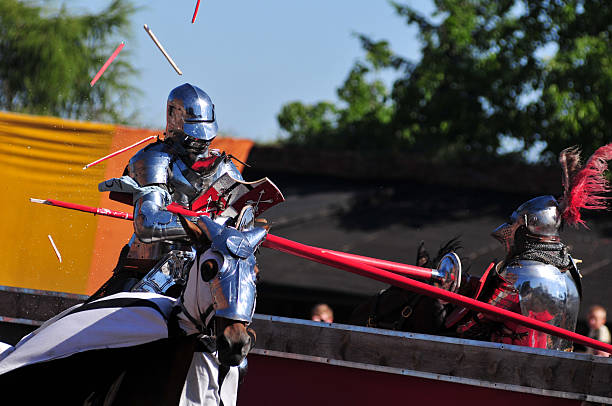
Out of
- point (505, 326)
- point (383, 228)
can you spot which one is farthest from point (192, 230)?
point (383, 228)

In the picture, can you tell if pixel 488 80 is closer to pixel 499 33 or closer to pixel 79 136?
pixel 499 33

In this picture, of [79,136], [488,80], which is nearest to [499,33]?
[488,80]

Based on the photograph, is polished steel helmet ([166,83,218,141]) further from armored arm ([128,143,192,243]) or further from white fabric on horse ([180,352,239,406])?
white fabric on horse ([180,352,239,406])

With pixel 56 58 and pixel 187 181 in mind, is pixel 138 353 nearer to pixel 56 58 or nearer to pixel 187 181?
pixel 187 181

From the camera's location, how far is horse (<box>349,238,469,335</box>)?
17.8 ft

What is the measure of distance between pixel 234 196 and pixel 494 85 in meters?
9.21

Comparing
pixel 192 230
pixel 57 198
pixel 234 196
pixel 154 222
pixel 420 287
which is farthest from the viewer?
pixel 57 198

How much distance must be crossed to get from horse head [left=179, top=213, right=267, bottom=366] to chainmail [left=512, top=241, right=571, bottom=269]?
241 cm

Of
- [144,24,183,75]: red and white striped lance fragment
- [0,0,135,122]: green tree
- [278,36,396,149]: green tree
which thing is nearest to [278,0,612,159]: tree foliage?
[278,36,396,149]: green tree

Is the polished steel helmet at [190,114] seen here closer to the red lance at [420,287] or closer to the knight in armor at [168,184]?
the knight in armor at [168,184]

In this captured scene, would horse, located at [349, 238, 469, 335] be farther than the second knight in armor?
Yes

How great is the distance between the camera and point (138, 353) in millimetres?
3318

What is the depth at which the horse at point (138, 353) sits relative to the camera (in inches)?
127

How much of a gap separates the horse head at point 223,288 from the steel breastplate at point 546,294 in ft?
7.43
